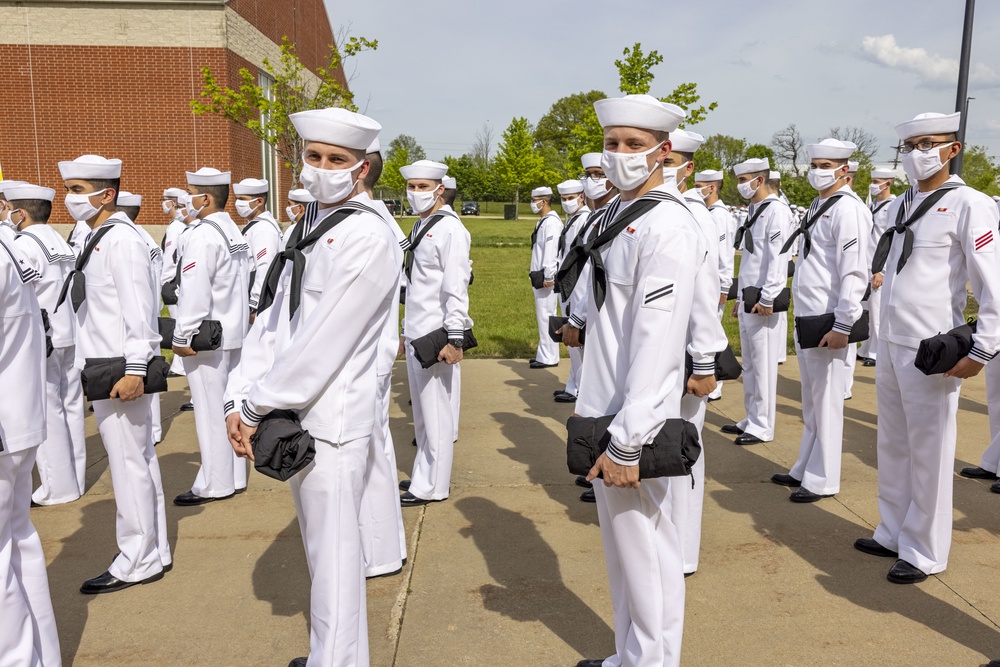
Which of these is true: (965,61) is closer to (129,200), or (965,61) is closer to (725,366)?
(725,366)

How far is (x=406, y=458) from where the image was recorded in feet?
23.1

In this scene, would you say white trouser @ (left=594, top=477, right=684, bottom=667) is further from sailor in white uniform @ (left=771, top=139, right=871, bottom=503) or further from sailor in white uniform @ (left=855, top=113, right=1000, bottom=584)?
sailor in white uniform @ (left=771, top=139, right=871, bottom=503)

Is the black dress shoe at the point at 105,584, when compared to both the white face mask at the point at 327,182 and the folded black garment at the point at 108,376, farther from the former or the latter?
the white face mask at the point at 327,182

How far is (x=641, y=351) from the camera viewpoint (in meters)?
2.87

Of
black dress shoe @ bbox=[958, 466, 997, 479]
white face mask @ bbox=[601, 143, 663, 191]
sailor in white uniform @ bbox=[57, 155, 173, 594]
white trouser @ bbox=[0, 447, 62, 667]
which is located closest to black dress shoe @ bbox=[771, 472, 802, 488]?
black dress shoe @ bbox=[958, 466, 997, 479]

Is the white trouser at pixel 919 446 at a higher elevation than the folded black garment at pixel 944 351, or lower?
lower

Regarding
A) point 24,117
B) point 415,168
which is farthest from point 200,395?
point 24,117

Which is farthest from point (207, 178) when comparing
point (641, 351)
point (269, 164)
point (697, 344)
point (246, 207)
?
point (269, 164)

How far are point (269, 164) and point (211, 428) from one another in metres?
21.9

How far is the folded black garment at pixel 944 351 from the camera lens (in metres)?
4.14

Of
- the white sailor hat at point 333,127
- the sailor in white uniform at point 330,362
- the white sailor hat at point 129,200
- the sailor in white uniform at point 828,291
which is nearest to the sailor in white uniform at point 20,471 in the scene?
the sailor in white uniform at point 330,362

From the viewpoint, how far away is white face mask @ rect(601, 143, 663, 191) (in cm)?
314

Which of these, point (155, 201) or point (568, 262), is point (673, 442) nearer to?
point (568, 262)

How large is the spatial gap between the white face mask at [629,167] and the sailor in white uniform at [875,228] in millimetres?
7225
